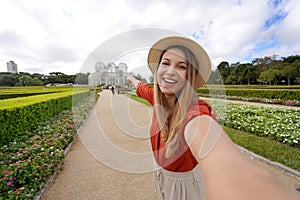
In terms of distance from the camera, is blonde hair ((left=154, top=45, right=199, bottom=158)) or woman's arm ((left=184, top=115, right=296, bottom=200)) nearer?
woman's arm ((left=184, top=115, right=296, bottom=200))

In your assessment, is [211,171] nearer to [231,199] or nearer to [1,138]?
[231,199]

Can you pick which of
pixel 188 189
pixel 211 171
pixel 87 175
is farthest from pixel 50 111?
pixel 211 171

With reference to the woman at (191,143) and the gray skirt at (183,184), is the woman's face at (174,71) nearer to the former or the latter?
the woman at (191,143)

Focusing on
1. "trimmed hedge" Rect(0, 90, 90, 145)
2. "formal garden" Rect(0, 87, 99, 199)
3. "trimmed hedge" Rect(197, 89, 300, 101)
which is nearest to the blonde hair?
"formal garden" Rect(0, 87, 99, 199)

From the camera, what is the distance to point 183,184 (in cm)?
121

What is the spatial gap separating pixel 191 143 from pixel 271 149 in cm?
436

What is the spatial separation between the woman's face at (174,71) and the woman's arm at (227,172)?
0.38 metres

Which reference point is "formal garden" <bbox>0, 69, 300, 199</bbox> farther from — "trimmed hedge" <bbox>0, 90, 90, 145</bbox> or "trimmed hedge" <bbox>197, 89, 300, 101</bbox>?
"trimmed hedge" <bbox>197, 89, 300, 101</bbox>

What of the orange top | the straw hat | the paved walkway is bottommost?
the paved walkway

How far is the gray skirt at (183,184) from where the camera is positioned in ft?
3.87

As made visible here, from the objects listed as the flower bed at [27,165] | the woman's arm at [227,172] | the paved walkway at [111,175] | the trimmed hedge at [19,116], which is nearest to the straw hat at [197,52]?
the woman's arm at [227,172]

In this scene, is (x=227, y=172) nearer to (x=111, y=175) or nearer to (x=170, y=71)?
(x=170, y=71)

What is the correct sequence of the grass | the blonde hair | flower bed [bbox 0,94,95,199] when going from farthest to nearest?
the grass
flower bed [bbox 0,94,95,199]
the blonde hair

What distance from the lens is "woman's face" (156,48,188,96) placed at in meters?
0.99
